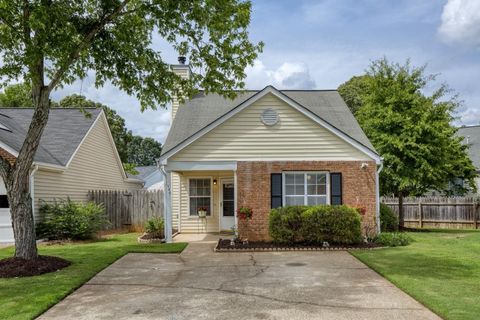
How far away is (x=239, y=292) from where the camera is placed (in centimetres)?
746

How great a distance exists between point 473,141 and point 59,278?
31.5 metres

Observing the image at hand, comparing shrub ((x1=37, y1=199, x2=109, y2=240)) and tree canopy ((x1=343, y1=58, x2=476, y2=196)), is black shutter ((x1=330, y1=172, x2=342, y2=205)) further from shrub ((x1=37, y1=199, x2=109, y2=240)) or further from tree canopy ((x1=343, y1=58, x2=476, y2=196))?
shrub ((x1=37, y1=199, x2=109, y2=240))

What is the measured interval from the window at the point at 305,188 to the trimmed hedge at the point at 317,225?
1043 millimetres

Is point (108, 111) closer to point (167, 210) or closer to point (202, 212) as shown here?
point (202, 212)

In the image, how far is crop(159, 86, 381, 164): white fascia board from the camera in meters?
14.2

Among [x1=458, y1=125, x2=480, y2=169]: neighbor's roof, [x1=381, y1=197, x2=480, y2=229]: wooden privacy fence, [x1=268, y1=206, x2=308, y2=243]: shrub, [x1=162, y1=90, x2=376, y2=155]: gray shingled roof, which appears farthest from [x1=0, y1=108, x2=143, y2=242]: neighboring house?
[x1=458, y1=125, x2=480, y2=169]: neighbor's roof

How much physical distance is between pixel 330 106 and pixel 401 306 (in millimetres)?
11754

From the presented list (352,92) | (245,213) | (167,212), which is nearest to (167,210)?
(167,212)

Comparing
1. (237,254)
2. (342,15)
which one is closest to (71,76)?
(237,254)

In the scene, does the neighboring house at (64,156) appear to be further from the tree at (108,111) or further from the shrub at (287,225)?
the shrub at (287,225)

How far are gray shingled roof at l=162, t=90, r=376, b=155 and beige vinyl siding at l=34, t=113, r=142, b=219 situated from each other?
476 centimetres

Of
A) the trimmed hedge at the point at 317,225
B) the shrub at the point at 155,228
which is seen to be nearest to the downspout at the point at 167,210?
the shrub at the point at 155,228

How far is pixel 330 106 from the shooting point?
57.2 ft

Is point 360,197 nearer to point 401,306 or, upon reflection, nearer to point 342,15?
point 342,15
